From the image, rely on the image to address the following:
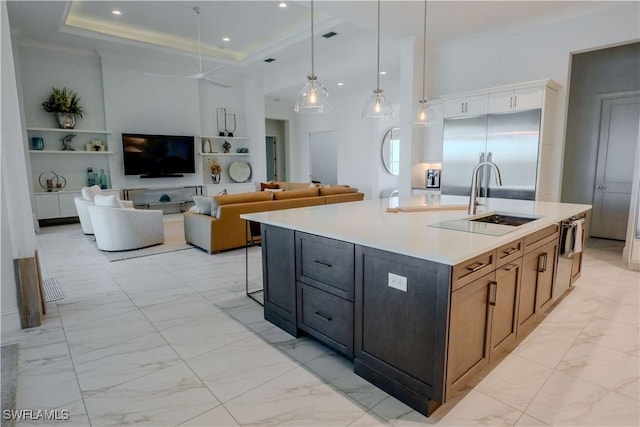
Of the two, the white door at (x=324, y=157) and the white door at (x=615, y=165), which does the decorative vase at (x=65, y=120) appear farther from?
the white door at (x=615, y=165)

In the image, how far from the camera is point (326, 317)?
2307 mm

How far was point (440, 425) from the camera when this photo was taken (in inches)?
67.8

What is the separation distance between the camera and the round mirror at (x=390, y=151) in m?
9.11

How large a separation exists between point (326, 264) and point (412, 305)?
25.0 inches

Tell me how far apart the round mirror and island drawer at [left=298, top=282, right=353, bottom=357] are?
7.14m

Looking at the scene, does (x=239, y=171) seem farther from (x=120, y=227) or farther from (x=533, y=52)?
(x=533, y=52)

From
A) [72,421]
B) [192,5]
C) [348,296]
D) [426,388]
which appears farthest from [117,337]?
[192,5]

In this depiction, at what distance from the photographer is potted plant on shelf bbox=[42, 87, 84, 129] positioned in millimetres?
7062

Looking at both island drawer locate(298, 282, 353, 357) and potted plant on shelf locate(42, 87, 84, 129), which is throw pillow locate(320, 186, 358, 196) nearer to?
island drawer locate(298, 282, 353, 357)

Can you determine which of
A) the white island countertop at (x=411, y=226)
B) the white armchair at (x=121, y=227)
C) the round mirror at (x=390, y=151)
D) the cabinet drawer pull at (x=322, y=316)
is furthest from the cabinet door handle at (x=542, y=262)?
the round mirror at (x=390, y=151)

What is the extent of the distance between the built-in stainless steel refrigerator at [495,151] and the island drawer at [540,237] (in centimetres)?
227

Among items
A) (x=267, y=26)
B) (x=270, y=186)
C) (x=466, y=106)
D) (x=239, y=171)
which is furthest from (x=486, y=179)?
(x=239, y=171)

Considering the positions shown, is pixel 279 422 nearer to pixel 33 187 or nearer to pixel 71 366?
pixel 71 366

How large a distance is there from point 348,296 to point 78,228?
22.5 ft
